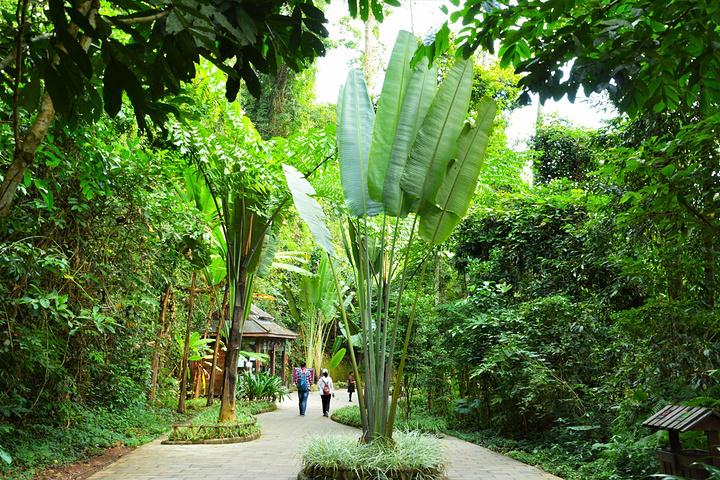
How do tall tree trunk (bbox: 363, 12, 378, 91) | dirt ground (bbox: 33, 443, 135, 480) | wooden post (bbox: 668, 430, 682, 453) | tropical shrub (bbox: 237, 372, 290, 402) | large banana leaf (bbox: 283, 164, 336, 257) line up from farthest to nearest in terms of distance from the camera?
tall tree trunk (bbox: 363, 12, 378, 91)
tropical shrub (bbox: 237, 372, 290, 402)
large banana leaf (bbox: 283, 164, 336, 257)
dirt ground (bbox: 33, 443, 135, 480)
wooden post (bbox: 668, 430, 682, 453)

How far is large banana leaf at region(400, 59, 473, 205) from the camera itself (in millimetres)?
5629

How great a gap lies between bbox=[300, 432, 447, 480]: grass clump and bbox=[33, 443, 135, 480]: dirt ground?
2.85 metres

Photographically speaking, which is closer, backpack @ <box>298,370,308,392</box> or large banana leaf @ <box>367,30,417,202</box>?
large banana leaf @ <box>367,30,417,202</box>

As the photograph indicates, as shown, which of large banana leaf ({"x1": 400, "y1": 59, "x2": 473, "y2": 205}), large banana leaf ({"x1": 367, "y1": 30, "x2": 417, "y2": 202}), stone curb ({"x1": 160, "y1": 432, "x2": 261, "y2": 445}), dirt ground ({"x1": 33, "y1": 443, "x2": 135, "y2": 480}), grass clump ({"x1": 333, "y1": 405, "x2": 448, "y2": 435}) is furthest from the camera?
grass clump ({"x1": 333, "y1": 405, "x2": 448, "y2": 435})

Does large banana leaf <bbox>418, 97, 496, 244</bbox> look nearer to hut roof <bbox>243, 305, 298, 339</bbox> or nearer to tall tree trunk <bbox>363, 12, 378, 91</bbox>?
hut roof <bbox>243, 305, 298, 339</bbox>

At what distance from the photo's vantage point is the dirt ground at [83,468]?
609 cm

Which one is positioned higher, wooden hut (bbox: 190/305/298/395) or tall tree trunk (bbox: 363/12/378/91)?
tall tree trunk (bbox: 363/12/378/91)

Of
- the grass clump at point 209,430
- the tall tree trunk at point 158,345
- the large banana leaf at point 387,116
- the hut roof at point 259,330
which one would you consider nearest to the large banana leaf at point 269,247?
the tall tree trunk at point 158,345

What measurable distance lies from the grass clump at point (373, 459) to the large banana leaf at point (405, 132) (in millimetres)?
2620

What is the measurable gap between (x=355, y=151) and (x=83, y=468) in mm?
5444


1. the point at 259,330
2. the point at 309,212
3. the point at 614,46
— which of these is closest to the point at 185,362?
the point at 259,330

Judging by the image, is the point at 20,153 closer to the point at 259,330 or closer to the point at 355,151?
the point at 355,151

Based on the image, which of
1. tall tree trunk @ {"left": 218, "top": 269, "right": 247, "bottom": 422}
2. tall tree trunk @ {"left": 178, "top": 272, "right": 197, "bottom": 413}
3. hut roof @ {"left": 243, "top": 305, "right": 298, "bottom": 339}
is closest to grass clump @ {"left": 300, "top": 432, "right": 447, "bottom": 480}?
tall tree trunk @ {"left": 218, "top": 269, "right": 247, "bottom": 422}

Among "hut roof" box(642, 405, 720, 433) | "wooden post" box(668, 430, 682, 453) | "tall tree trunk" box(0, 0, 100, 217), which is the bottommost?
"wooden post" box(668, 430, 682, 453)
